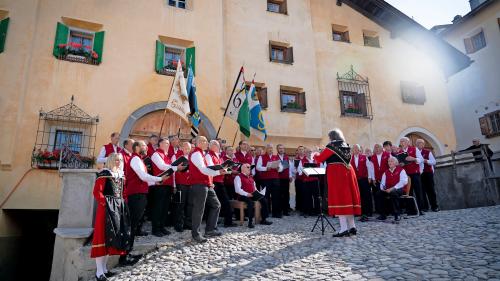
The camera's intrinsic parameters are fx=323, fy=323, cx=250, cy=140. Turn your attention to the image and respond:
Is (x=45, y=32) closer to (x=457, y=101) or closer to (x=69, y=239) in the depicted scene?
(x=69, y=239)

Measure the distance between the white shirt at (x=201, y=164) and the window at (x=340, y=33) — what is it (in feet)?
39.4

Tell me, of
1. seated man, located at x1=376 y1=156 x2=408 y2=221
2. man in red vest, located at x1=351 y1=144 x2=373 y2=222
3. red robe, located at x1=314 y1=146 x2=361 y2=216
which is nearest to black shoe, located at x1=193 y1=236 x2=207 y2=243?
red robe, located at x1=314 y1=146 x2=361 y2=216

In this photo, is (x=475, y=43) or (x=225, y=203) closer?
(x=225, y=203)

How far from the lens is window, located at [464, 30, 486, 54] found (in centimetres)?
1670

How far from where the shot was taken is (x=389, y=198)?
25.9 ft

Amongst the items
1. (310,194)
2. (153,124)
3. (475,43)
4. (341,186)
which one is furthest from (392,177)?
(475,43)

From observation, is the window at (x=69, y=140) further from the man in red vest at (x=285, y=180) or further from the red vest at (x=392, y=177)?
the red vest at (x=392, y=177)

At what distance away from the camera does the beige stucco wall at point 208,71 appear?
9609 mm

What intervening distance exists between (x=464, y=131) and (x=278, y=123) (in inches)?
397

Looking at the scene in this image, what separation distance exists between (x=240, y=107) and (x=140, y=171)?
19.1ft

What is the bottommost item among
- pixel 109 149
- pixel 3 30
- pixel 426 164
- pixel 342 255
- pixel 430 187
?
pixel 342 255

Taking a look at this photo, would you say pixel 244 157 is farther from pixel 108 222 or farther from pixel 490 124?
pixel 490 124

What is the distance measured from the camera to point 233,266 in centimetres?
460

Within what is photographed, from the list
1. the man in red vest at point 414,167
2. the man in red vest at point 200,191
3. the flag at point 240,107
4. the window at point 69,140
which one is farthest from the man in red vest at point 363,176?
the window at point 69,140
